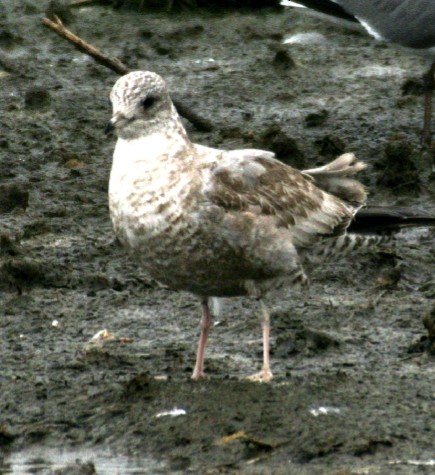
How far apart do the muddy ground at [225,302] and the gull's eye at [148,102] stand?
1.24 m

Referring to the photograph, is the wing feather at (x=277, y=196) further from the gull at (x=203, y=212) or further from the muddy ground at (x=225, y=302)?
the muddy ground at (x=225, y=302)

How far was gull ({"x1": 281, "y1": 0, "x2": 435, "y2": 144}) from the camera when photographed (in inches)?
453

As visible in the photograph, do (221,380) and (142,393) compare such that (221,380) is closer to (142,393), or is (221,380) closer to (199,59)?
(142,393)

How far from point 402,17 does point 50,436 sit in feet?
20.8

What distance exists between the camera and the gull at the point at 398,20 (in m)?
11.5

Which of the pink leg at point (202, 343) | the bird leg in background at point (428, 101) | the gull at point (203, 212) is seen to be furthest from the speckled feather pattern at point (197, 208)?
the bird leg in background at point (428, 101)

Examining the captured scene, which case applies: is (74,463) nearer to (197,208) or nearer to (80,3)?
(197,208)

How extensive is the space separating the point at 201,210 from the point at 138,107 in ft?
2.02

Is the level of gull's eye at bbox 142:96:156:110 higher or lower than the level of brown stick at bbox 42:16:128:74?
higher

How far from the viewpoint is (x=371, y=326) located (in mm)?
7910

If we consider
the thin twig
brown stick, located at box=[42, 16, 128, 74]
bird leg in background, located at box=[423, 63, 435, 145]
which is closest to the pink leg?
brown stick, located at box=[42, 16, 128, 74]

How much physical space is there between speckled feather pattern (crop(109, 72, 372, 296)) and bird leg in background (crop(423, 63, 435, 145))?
4.14 m

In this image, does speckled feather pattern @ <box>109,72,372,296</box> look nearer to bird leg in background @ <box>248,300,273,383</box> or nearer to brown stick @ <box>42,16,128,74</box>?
bird leg in background @ <box>248,300,273,383</box>

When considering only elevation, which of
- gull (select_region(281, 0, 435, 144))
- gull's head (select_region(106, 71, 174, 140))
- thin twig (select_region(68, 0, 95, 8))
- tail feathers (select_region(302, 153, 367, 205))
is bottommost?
thin twig (select_region(68, 0, 95, 8))
